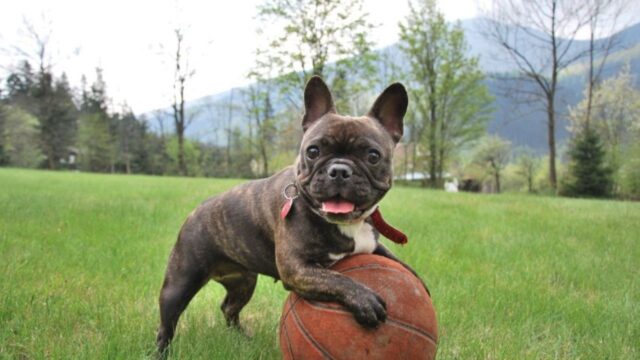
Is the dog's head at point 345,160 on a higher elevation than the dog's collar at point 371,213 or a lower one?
higher

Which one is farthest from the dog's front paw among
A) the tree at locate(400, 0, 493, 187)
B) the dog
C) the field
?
the tree at locate(400, 0, 493, 187)

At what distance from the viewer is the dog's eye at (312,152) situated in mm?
3070

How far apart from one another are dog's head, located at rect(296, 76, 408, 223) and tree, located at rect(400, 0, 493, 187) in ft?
136

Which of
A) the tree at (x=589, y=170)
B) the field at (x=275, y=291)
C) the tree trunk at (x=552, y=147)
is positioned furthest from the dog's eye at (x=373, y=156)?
the tree trunk at (x=552, y=147)

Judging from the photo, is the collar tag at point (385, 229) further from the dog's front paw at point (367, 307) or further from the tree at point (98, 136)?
the tree at point (98, 136)

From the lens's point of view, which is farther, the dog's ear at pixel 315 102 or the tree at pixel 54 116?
the tree at pixel 54 116

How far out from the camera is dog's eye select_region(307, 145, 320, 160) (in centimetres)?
307

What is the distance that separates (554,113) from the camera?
3534 cm

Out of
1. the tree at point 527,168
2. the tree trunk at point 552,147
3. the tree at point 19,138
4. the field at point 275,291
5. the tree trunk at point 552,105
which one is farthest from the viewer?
the tree at point 527,168

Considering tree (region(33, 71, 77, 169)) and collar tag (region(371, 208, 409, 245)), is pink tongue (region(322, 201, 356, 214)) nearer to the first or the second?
collar tag (region(371, 208, 409, 245))

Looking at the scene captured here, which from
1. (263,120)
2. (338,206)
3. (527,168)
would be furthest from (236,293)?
(527,168)

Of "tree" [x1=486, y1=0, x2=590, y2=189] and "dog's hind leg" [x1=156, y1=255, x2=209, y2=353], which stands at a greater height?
"tree" [x1=486, y1=0, x2=590, y2=189]

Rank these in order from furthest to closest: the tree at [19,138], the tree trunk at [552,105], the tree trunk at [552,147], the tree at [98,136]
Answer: the tree at [98,136], the tree at [19,138], the tree trunk at [552,105], the tree trunk at [552,147]

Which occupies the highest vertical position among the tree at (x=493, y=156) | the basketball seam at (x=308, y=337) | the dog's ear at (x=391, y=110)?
the tree at (x=493, y=156)
